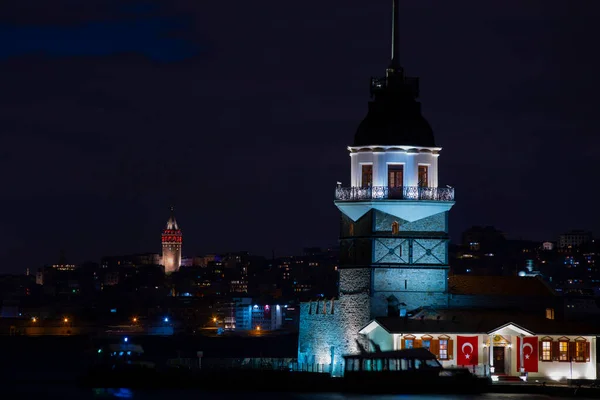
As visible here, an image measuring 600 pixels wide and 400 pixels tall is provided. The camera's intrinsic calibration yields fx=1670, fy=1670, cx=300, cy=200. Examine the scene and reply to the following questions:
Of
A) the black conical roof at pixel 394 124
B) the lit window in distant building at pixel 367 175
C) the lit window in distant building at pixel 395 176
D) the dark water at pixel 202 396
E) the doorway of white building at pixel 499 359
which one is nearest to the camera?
the dark water at pixel 202 396

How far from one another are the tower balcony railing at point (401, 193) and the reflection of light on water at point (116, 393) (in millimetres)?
Result: 13073

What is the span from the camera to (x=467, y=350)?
235 ft

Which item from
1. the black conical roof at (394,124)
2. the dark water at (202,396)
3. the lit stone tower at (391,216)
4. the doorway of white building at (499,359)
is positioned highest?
the black conical roof at (394,124)

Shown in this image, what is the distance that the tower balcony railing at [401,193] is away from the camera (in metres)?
74.8

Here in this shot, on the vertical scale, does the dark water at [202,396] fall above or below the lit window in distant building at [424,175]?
below

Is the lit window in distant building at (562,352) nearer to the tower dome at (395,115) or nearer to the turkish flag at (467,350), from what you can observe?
the turkish flag at (467,350)

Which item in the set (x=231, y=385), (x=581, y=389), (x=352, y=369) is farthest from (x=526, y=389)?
(x=231, y=385)

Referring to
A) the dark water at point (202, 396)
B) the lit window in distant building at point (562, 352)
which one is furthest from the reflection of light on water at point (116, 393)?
the lit window in distant building at point (562, 352)

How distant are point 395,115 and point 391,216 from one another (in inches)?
180

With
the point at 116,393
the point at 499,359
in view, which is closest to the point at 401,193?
the point at 499,359

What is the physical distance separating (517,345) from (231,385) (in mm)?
12595

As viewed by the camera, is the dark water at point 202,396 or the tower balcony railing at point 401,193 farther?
the tower balcony railing at point 401,193

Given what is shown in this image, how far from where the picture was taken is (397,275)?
7481 cm

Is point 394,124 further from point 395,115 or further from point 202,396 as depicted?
point 202,396
